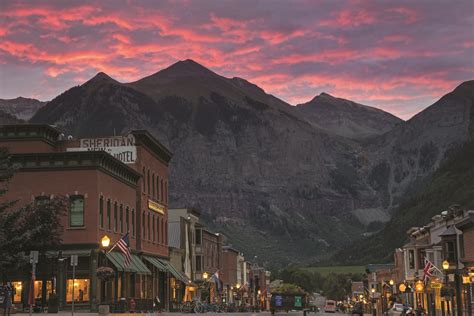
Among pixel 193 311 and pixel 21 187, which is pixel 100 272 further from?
pixel 193 311

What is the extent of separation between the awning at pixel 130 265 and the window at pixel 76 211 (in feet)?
10.9

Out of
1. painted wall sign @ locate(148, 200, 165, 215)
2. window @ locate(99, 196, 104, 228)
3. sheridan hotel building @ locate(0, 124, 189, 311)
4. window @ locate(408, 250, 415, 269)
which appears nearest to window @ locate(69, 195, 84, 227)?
sheridan hotel building @ locate(0, 124, 189, 311)

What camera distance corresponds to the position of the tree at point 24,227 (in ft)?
165

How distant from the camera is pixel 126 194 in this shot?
219 feet

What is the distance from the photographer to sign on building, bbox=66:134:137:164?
7125 centimetres

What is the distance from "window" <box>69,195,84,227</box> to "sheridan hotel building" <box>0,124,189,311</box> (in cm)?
2

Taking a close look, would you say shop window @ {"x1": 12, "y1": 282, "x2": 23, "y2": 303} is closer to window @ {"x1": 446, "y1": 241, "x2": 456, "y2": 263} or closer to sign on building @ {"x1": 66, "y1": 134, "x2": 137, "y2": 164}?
sign on building @ {"x1": 66, "y1": 134, "x2": 137, "y2": 164}

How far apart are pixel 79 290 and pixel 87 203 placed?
6.28m

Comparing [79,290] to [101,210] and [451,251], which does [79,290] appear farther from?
[451,251]

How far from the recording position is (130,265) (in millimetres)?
62531

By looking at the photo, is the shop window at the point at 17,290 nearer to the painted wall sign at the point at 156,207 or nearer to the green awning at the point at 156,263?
the green awning at the point at 156,263

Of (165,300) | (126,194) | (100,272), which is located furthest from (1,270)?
(165,300)

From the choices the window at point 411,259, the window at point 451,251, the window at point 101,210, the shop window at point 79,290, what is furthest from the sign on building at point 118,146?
the window at point 411,259

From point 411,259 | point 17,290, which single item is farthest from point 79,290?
point 411,259
